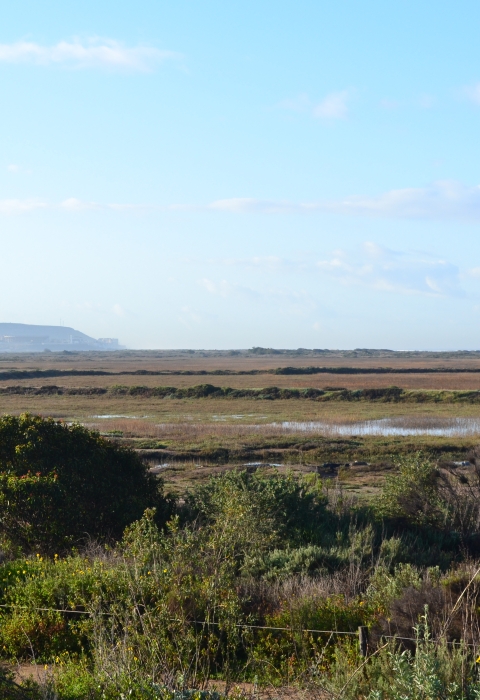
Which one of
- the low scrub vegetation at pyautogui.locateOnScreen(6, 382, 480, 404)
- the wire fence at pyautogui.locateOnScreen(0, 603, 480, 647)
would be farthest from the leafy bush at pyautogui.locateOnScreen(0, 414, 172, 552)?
the low scrub vegetation at pyautogui.locateOnScreen(6, 382, 480, 404)

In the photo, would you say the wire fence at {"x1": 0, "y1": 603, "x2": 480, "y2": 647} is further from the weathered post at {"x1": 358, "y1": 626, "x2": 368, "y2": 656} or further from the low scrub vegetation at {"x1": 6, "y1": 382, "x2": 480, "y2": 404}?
the low scrub vegetation at {"x1": 6, "y1": 382, "x2": 480, "y2": 404}

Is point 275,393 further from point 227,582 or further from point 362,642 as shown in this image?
point 362,642

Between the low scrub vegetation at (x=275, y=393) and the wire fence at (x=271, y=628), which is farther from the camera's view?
the low scrub vegetation at (x=275, y=393)

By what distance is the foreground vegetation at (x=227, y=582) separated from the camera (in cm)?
636

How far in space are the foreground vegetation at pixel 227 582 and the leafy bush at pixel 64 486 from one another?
0.09 ft

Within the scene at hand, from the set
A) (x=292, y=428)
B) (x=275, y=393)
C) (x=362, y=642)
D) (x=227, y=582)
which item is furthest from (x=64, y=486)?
(x=275, y=393)

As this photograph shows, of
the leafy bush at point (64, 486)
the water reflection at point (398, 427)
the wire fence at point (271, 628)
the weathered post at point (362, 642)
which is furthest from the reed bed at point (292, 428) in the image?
the weathered post at point (362, 642)

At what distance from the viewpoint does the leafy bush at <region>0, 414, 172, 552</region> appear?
40.5 ft

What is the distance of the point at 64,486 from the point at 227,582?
210 inches

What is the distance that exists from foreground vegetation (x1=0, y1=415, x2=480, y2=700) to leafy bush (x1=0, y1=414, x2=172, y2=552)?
0.09 ft

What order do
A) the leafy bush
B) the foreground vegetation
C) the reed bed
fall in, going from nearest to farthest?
the foreground vegetation < the leafy bush < the reed bed

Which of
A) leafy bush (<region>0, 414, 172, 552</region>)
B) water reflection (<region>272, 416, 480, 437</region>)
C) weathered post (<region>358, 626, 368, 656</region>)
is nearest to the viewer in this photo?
weathered post (<region>358, 626, 368, 656</region>)

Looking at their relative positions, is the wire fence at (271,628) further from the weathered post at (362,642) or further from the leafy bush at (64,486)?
the leafy bush at (64,486)

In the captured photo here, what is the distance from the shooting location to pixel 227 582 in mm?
8148
